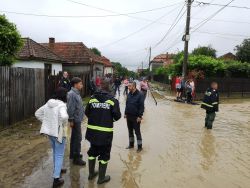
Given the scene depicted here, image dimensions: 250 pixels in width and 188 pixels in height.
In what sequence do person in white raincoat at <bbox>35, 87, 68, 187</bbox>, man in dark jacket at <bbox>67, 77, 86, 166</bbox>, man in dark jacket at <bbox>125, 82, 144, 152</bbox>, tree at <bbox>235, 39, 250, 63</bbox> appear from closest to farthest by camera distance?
person in white raincoat at <bbox>35, 87, 68, 187</bbox>, man in dark jacket at <bbox>67, 77, 86, 166</bbox>, man in dark jacket at <bbox>125, 82, 144, 152</bbox>, tree at <bbox>235, 39, 250, 63</bbox>

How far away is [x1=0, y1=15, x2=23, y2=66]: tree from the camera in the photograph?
12758 millimetres

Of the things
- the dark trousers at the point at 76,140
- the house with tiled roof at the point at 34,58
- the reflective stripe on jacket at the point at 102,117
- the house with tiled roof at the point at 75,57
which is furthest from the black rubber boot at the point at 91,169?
the house with tiled roof at the point at 75,57

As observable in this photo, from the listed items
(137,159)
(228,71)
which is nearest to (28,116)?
(137,159)

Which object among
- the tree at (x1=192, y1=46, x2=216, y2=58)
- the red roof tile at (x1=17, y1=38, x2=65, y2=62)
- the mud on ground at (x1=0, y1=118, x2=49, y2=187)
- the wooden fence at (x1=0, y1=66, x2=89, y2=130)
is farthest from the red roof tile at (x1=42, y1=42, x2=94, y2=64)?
the tree at (x1=192, y1=46, x2=216, y2=58)

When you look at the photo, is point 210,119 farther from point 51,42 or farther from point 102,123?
point 51,42

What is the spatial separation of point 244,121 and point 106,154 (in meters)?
10.5

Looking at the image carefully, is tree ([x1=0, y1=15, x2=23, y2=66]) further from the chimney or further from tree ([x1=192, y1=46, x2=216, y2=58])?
tree ([x1=192, y1=46, x2=216, y2=58])

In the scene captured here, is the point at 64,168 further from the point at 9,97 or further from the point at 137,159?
the point at 9,97

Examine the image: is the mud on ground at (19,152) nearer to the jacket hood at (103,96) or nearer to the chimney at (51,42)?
the jacket hood at (103,96)

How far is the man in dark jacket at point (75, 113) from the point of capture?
7.17 m

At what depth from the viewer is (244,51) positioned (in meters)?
50.3

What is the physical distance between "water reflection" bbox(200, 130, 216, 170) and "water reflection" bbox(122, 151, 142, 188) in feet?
4.62

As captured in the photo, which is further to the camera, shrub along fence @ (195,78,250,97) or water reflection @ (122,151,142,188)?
shrub along fence @ (195,78,250,97)

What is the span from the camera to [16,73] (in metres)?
12.0
